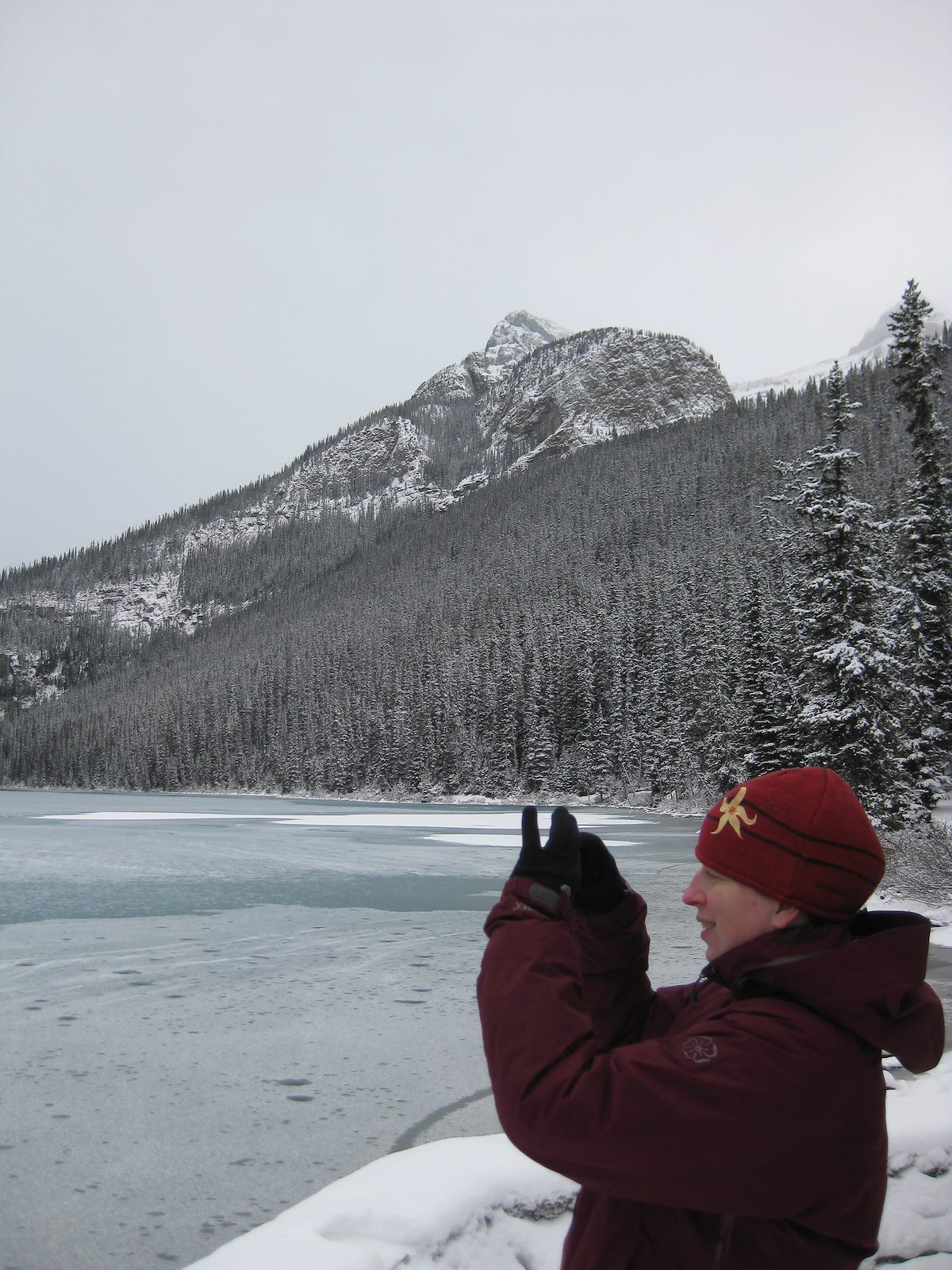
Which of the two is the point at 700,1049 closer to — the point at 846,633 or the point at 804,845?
the point at 804,845

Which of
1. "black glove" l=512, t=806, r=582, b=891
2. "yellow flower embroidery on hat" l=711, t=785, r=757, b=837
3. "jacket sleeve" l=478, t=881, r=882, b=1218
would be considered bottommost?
"jacket sleeve" l=478, t=881, r=882, b=1218

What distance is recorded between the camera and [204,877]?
16.2 m

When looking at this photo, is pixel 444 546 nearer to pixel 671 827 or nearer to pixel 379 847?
pixel 671 827

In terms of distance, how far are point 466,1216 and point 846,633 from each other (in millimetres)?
19178

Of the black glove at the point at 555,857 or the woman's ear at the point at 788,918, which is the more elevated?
the black glove at the point at 555,857

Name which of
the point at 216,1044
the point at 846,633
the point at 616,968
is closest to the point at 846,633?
the point at 846,633

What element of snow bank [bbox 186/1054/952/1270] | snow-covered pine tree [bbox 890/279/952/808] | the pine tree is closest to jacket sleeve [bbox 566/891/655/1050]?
snow bank [bbox 186/1054/952/1270]

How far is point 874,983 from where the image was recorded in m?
1.38

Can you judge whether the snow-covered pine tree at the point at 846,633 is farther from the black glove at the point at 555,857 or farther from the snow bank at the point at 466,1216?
the black glove at the point at 555,857

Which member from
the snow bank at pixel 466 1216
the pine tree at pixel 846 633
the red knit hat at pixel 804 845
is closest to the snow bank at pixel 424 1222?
the snow bank at pixel 466 1216

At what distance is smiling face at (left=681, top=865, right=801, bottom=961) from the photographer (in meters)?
1.54

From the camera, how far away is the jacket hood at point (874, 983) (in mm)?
1377

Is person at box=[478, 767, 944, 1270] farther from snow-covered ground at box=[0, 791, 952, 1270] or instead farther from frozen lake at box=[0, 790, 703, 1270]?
frozen lake at box=[0, 790, 703, 1270]

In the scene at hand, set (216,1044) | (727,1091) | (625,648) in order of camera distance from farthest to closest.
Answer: (625,648) → (216,1044) → (727,1091)
